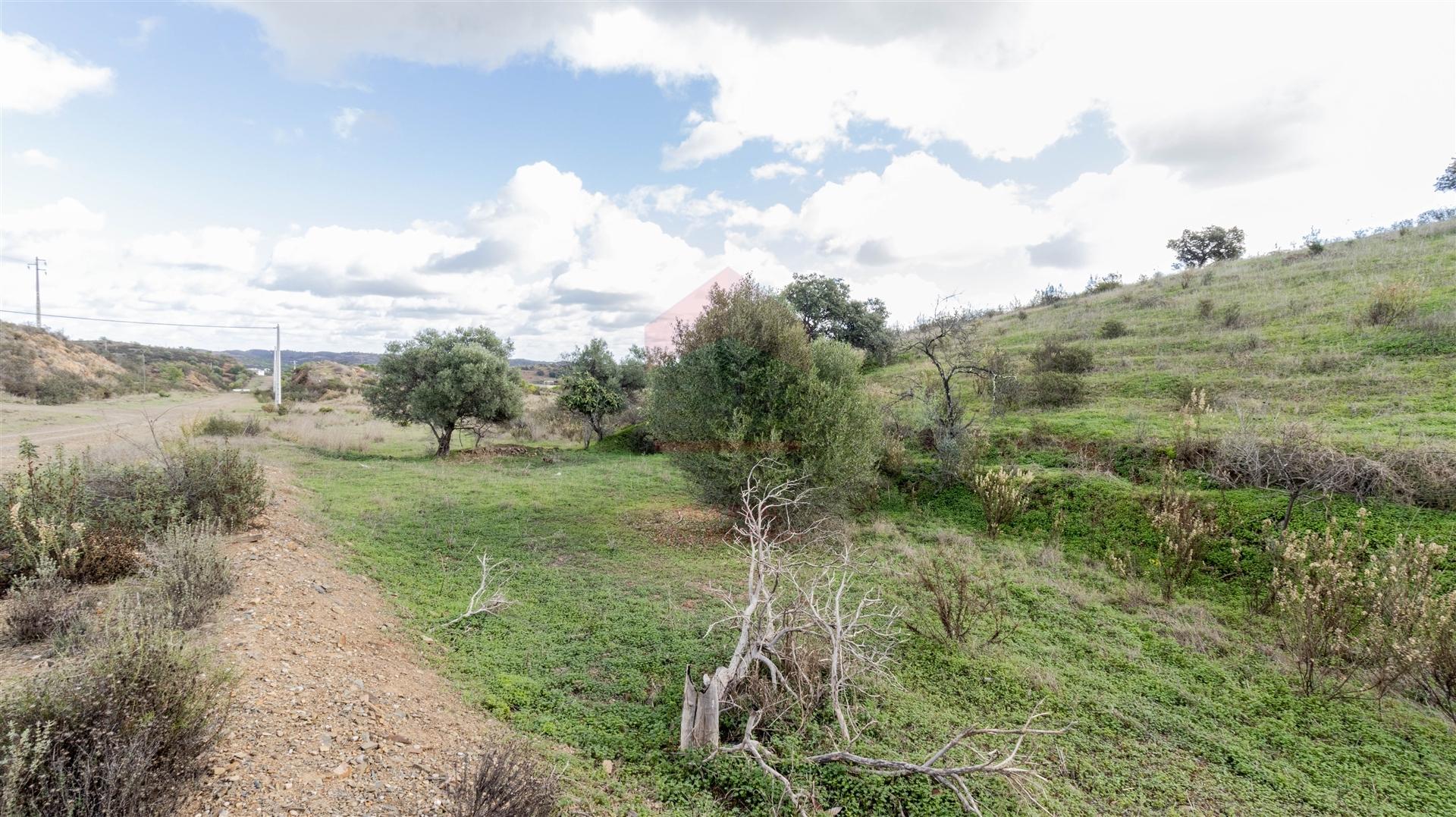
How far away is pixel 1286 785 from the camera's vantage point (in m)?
3.80

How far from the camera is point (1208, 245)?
3462 cm

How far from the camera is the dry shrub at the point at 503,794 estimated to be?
2789mm

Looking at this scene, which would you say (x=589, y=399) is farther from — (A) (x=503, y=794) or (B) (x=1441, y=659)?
(B) (x=1441, y=659)

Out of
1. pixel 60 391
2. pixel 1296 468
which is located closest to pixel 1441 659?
Result: pixel 1296 468

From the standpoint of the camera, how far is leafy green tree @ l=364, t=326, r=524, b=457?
56.9ft

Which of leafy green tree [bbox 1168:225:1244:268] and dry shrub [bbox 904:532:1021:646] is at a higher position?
leafy green tree [bbox 1168:225:1244:268]

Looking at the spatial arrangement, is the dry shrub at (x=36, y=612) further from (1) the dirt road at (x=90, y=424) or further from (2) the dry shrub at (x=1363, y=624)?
(2) the dry shrub at (x=1363, y=624)

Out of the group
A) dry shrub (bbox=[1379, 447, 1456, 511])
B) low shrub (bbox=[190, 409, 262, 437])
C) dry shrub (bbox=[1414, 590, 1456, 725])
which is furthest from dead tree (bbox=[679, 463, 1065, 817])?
low shrub (bbox=[190, 409, 262, 437])

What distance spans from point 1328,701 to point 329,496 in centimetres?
1412

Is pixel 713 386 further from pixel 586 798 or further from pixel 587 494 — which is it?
pixel 586 798

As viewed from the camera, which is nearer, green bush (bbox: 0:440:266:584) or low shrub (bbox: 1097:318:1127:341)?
green bush (bbox: 0:440:266:584)

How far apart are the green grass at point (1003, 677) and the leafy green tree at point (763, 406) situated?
1347mm

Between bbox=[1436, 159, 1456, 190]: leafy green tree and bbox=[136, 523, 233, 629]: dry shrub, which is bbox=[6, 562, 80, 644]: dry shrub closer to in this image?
bbox=[136, 523, 233, 629]: dry shrub

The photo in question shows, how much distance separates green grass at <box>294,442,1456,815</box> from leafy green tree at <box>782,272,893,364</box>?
17.0 m
